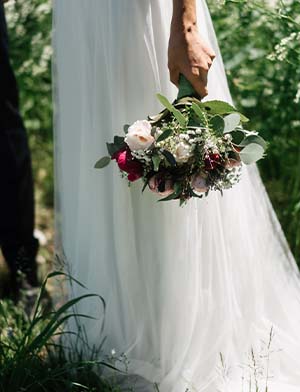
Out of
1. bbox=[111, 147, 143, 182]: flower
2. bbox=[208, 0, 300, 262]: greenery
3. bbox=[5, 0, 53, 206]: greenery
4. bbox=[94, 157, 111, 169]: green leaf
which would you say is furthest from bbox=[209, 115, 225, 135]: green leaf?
bbox=[5, 0, 53, 206]: greenery

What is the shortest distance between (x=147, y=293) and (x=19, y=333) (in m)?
0.57

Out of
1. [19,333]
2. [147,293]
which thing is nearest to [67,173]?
[147,293]

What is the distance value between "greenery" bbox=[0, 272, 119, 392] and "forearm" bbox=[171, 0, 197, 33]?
0.83m

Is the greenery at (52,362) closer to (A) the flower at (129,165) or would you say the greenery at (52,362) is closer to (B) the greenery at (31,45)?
(A) the flower at (129,165)

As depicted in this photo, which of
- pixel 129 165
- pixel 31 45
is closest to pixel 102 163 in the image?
pixel 129 165

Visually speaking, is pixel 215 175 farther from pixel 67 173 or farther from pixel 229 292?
pixel 67 173

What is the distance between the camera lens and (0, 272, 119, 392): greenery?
83.1 inches

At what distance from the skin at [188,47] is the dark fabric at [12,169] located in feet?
3.09

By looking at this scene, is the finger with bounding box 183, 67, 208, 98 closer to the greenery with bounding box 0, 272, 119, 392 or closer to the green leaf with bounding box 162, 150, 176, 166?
the green leaf with bounding box 162, 150, 176, 166

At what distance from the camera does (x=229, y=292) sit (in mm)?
2148

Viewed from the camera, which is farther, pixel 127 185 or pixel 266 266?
pixel 266 266

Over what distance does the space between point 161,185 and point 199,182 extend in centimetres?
10

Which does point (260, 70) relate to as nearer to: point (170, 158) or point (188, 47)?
point (188, 47)

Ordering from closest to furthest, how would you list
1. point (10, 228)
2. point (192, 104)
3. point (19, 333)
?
point (192, 104), point (19, 333), point (10, 228)
